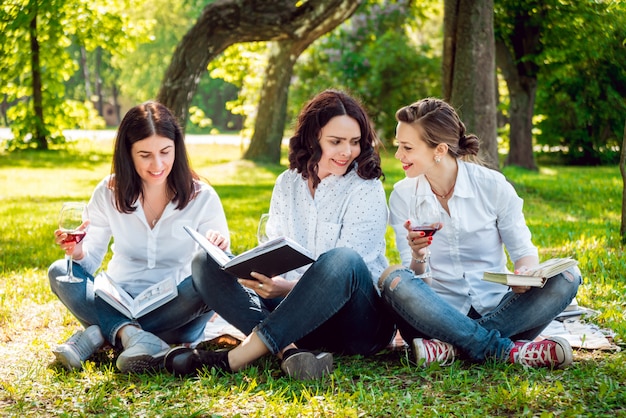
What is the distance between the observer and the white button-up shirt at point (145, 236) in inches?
169

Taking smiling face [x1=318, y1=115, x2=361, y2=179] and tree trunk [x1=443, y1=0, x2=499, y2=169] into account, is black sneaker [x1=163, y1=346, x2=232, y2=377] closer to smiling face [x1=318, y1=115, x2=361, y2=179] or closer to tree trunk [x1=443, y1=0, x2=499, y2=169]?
smiling face [x1=318, y1=115, x2=361, y2=179]

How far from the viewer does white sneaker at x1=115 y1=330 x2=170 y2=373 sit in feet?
12.2

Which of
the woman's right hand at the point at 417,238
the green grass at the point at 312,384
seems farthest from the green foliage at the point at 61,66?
the woman's right hand at the point at 417,238

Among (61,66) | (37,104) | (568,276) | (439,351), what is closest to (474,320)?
(439,351)

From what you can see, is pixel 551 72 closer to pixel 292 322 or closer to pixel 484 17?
pixel 484 17

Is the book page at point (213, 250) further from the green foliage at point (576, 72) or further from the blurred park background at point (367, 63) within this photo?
the green foliage at point (576, 72)

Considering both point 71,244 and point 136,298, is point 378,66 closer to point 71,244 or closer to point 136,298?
point 136,298

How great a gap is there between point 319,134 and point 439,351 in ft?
4.27

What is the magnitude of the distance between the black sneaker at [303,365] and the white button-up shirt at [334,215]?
23.7 inches

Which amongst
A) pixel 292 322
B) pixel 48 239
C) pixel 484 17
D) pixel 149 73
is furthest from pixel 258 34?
pixel 149 73

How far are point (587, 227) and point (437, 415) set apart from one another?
19.0 feet

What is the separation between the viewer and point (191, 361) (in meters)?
3.72

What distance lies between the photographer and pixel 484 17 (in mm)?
10141

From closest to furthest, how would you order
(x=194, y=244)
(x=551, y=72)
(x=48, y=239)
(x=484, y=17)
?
(x=194, y=244) → (x=48, y=239) → (x=484, y=17) → (x=551, y=72)
